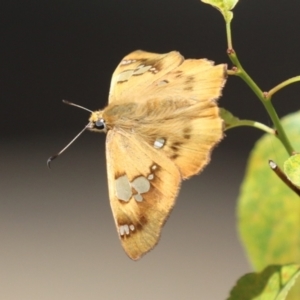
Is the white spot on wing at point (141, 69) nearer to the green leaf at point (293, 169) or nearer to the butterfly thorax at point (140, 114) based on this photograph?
the butterfly thorax at point (140, 114)

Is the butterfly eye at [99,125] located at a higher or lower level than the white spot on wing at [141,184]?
higher

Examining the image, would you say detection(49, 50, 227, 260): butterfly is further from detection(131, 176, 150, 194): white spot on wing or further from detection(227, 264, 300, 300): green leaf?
detection(227, 264, 300, 300): green leaf

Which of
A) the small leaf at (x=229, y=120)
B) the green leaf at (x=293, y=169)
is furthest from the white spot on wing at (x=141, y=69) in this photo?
the green leaf at (x=293, y=169)

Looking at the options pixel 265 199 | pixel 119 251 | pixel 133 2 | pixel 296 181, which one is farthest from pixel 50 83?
pixel 296 181

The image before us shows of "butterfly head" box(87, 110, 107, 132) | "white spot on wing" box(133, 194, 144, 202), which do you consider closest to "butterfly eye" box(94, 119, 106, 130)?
"butterfly head" box(87, 110, 107, 132)

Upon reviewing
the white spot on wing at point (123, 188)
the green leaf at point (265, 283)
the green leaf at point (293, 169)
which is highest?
the green leaf at point (293, 169)

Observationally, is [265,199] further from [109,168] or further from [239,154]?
[239,154]

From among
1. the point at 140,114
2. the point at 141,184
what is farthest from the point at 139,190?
the point at 140,114
